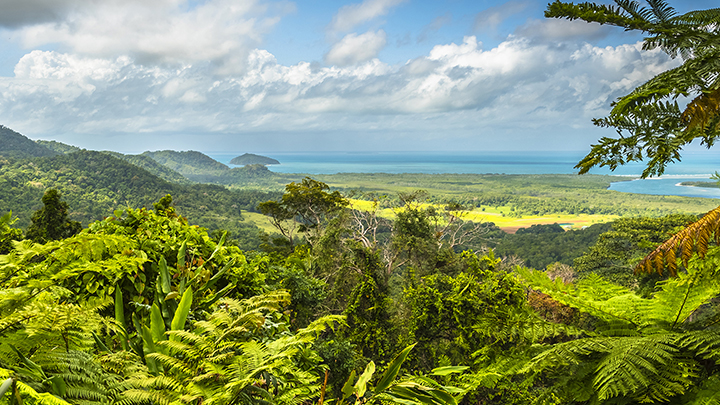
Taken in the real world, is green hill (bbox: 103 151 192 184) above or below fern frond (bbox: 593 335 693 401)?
above

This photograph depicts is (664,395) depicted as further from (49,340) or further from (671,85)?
(49,340)

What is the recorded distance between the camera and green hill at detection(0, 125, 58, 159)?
10156 centimetres

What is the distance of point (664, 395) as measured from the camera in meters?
1.78

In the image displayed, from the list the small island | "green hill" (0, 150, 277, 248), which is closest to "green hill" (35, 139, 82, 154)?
"green hill" (0, 150, 277, 248)

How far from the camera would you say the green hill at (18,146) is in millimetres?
101562

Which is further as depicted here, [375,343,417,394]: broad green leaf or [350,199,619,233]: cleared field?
[350,199,619,233]: cleared field

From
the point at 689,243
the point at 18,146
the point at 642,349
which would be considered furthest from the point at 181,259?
the point at 18,146

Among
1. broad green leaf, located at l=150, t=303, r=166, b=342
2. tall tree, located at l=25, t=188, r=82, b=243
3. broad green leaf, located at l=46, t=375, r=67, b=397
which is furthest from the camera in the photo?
tall tree, located at l=25, t=188, r=82, b=243

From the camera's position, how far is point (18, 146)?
106500 millimetres

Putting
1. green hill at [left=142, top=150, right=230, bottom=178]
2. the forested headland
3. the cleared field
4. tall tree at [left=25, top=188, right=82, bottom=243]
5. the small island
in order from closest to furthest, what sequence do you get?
the forested headland, tall tree at [left=25, top=188, right=82, bottom=243], the cleared field, green hill at [left=142, top=150, right=230, bottom=178], the small island

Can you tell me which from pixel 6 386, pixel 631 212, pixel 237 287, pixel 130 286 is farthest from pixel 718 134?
pixel 631 212

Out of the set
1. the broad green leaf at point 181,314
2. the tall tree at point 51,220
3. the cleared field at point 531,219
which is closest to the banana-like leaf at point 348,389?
the broad green leaf at point 181,314

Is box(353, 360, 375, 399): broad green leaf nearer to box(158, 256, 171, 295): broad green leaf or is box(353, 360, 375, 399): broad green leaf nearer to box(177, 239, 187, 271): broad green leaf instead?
box(158, 256, 171, 295): broad green leaf

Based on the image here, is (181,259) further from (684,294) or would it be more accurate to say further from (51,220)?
(51,220)
